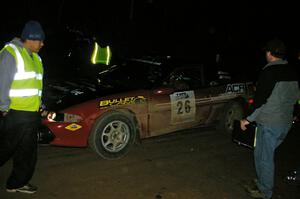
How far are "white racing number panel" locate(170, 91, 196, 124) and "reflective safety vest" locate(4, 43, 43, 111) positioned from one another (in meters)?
2.59

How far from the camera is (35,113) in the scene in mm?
3834

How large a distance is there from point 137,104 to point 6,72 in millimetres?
2306

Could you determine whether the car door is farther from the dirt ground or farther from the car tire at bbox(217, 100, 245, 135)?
the car tire at bbox(217, 100, 245, 135)

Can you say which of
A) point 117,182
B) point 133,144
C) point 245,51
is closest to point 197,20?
point 245,51

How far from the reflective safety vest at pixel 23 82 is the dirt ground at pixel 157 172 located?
3.57 feet

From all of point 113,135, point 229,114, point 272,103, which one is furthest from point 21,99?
point 229,114

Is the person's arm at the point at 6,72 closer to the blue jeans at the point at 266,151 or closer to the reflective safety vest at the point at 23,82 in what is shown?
the reflective safety vest at the point at 23,82

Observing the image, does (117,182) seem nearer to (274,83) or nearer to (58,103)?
(58,103)

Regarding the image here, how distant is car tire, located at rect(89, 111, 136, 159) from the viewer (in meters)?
5.07

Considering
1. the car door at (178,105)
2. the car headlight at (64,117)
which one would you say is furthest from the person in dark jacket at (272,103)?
the car headlight at (64,117)

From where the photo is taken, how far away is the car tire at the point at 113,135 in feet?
16.6

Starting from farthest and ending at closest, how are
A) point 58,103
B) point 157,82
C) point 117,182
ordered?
point 157,82 → point 58,103 → point 117,182

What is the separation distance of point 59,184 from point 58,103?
4.50ft

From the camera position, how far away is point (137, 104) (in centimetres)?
539
